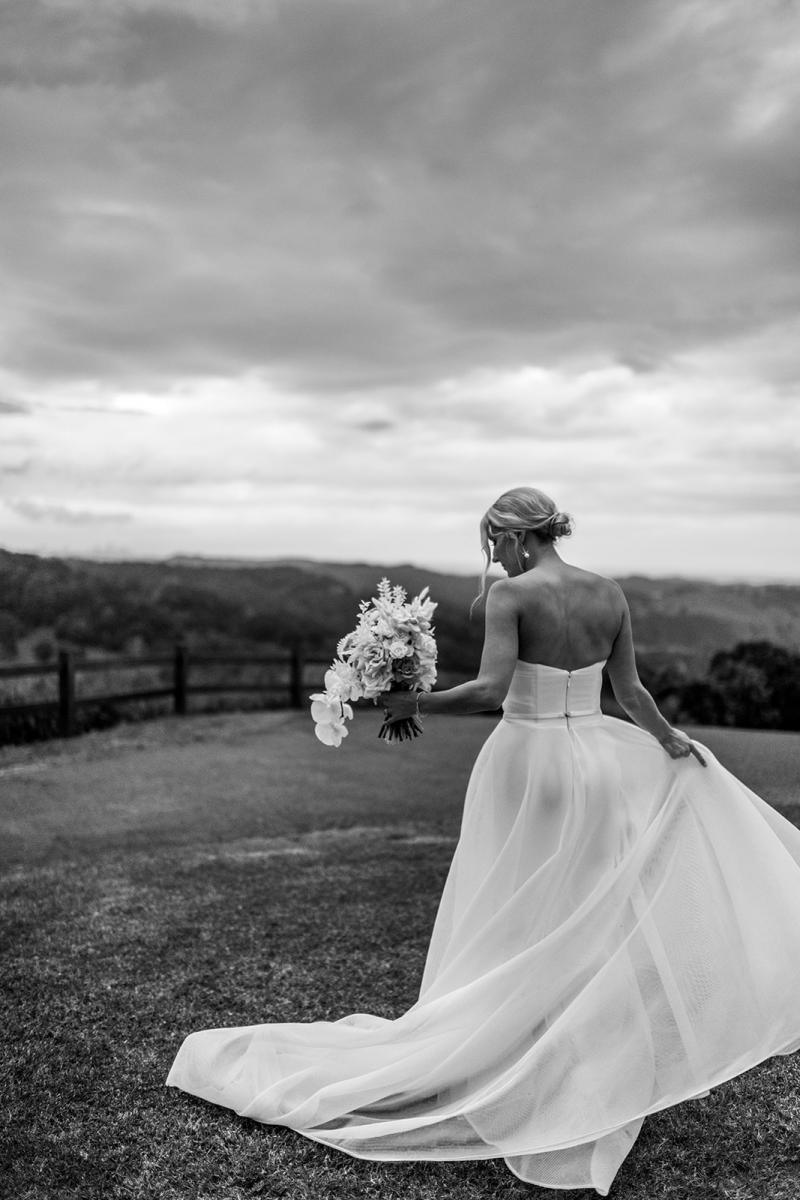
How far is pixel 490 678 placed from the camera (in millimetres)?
3816

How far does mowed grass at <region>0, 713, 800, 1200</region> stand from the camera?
3.58m

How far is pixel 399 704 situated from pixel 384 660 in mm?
188

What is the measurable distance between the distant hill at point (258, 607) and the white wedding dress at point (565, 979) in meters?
14.5

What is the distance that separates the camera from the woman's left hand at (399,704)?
3.91 meters

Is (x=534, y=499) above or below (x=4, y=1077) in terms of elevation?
above

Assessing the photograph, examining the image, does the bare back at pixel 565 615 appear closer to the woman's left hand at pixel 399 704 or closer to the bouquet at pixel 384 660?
the bouquet at pixel 384 660

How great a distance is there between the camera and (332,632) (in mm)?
25078

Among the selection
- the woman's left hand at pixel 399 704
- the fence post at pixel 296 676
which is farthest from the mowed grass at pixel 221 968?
the fence post at pixel 296 676

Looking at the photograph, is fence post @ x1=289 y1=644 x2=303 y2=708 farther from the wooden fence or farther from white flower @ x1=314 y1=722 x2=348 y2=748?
white flower @ x1=314 y1=722 x2=348 y2=748

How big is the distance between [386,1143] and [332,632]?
848 inches

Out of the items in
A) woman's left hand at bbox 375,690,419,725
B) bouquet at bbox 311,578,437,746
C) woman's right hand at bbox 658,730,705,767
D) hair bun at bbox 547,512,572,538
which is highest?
hair bun at bbox 547,512,572,538

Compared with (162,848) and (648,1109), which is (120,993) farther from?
(162,848)

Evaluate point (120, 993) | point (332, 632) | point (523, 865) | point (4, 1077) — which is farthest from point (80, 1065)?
point (332, 632)

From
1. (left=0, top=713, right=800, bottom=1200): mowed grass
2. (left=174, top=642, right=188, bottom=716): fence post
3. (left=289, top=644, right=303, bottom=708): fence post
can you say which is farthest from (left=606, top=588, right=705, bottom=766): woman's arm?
(left=289, top=644, right=303, bottom=708): fence post
